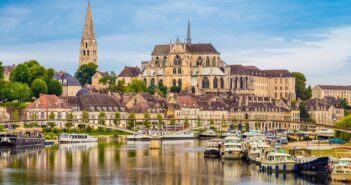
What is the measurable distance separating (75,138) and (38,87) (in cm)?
2541

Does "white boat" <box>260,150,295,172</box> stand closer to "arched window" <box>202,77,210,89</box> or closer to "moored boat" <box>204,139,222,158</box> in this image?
"moored boat" <box>204,139,222,158</box>

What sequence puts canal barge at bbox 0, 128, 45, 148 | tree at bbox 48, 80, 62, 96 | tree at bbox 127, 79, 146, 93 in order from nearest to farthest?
canal barge at bbox 0, 128, 45, 148
tree at bbox 48, 80, 62, 96
tree at bbox 127, 79, 146, 93

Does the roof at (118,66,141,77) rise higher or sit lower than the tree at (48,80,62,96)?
higher

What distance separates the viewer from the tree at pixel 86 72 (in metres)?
180

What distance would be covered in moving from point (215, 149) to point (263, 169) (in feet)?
50.6

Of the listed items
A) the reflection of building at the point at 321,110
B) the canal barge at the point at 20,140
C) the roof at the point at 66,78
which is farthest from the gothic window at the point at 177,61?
the canal barge at the point at 20,140

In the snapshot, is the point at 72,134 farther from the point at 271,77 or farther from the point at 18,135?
the point at 271,77

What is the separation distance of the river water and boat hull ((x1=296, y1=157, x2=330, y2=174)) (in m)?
0.93

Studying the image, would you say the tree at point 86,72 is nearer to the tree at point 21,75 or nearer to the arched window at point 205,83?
the arched window at point 205,83

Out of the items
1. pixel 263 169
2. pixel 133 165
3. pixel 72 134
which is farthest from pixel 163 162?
pixel 72 134

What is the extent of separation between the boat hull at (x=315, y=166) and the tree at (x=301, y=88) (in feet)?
430

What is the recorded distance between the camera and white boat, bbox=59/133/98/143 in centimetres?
10494

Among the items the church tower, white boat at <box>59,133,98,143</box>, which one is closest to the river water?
white boat at <box>59,133,98,143</box>

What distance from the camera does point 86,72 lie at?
181 metres
